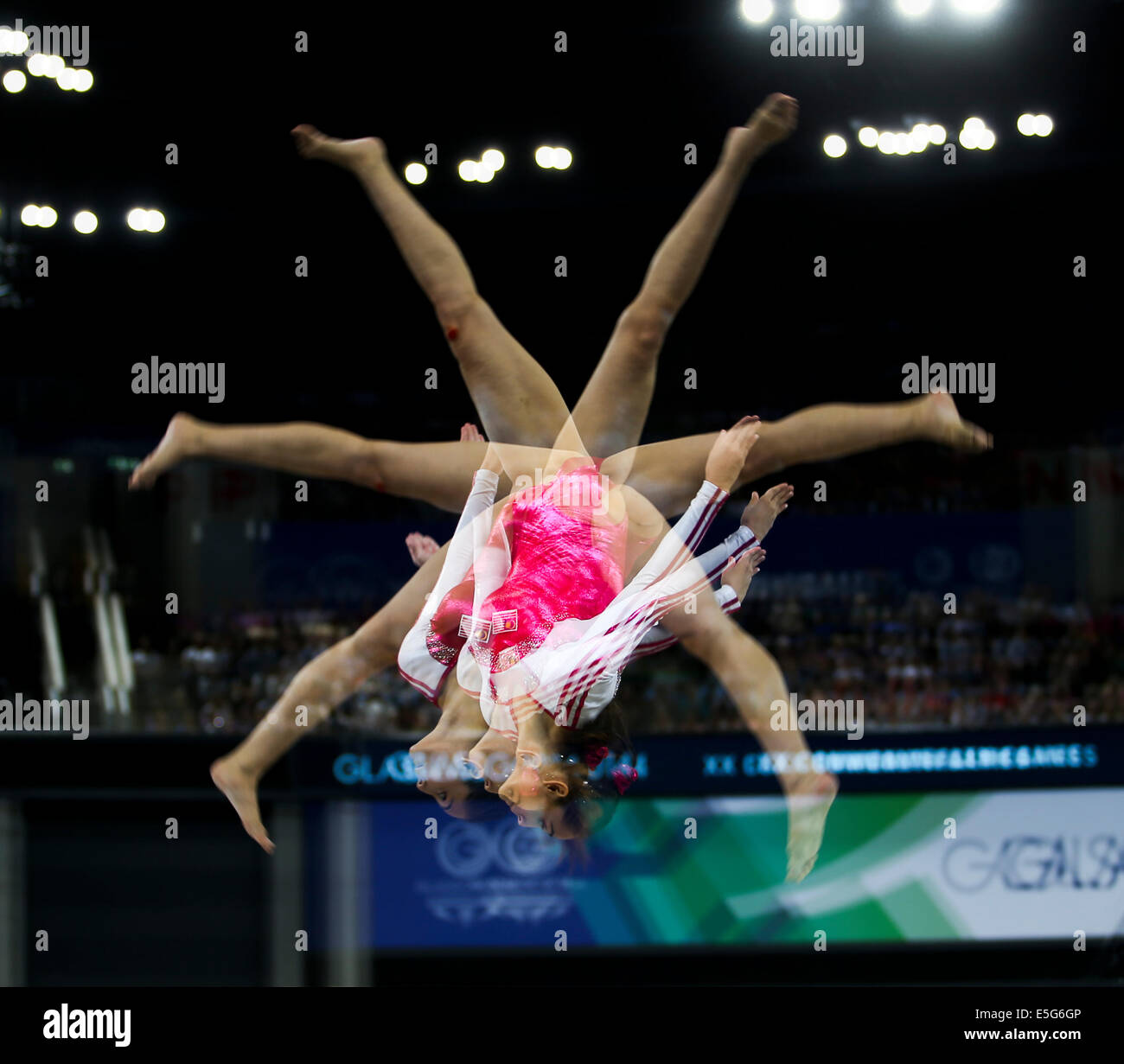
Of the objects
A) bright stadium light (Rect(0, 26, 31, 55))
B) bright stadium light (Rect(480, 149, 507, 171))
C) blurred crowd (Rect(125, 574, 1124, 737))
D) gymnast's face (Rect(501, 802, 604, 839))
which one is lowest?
gymnast's face (Rect(501, 802, 604, 839))

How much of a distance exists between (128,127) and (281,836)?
3727mm

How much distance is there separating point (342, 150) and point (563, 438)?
1227 millimetres

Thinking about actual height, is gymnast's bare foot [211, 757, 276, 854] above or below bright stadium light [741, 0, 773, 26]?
below

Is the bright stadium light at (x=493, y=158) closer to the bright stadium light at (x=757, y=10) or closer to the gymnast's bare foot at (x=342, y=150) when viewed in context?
the bright stadium light at (x=757, y=10)

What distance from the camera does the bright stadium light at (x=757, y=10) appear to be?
595 cm

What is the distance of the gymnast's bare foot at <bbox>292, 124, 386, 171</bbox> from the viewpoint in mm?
4328

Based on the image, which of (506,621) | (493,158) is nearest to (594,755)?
(506,621)

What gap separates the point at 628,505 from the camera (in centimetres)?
Answer: 429

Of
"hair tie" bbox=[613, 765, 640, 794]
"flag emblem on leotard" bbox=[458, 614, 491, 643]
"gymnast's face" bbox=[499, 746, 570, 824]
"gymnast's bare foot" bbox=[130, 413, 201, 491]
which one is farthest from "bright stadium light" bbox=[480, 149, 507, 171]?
"gymnast's face" bbox=[499, 746, 570, 824]

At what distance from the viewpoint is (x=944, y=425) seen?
4008 mm

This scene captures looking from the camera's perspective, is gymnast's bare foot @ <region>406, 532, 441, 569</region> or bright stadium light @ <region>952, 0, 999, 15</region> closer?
gymnast's bare foot @ <region>406, 532, 441, 569</region>

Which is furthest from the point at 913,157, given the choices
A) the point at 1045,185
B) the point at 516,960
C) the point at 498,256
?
the point at 516,960

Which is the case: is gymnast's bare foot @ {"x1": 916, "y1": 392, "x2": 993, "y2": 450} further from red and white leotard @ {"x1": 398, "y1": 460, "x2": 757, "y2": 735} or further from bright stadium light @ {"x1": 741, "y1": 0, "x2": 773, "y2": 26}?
bright stadium light @ {"x1": 741, "y1": 0, "x2": 773, "y2": 26}

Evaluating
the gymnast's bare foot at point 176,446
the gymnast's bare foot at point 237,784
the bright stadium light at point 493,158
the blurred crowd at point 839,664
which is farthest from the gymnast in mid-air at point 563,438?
the blurred crowd at point 839,664
